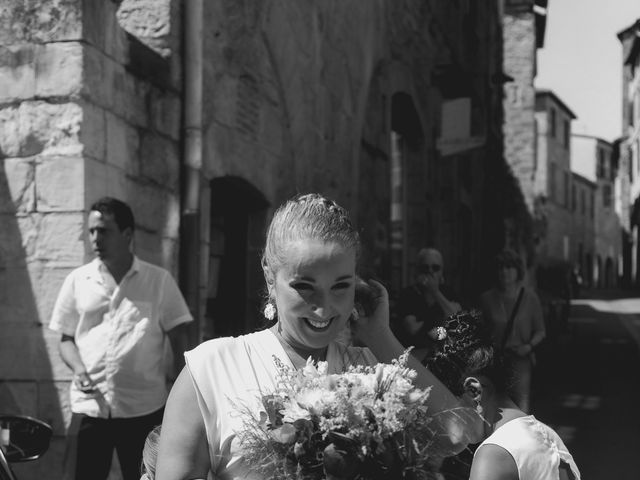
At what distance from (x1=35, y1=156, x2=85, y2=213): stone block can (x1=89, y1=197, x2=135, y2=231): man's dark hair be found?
51 cm

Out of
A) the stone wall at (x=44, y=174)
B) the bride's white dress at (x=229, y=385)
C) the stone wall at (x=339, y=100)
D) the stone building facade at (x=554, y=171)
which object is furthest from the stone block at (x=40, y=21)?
the stone building facade at (x=554, y=171)

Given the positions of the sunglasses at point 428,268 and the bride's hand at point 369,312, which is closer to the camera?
the bride's hand at point 369,312

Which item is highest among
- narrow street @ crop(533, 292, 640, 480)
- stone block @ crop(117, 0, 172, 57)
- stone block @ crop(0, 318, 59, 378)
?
stone block @ crop(117, 0, 172, 57)

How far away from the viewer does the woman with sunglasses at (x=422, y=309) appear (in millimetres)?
5723

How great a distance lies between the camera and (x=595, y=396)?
36.0 feet

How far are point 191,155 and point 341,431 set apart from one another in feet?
14.6

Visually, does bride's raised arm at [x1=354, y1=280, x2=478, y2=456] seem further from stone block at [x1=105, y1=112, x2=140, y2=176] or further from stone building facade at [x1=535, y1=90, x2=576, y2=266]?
stone building facade at [x1=535, y1=90, x2=576, y2=266]

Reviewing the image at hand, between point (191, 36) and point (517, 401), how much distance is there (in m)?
4.12

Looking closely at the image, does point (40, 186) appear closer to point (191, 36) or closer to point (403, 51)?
point (191, 36)

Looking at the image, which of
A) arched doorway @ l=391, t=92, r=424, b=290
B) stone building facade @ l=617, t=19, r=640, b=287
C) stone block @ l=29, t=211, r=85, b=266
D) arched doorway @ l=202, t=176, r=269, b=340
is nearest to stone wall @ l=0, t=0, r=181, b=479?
stone block @ l=29, t=211, r=85, b=266

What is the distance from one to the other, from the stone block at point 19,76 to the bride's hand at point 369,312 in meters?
3.30

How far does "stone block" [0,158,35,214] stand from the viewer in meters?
5.08

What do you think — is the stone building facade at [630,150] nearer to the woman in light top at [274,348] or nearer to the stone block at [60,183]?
the stone block at [60,183]

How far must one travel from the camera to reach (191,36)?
625cm
